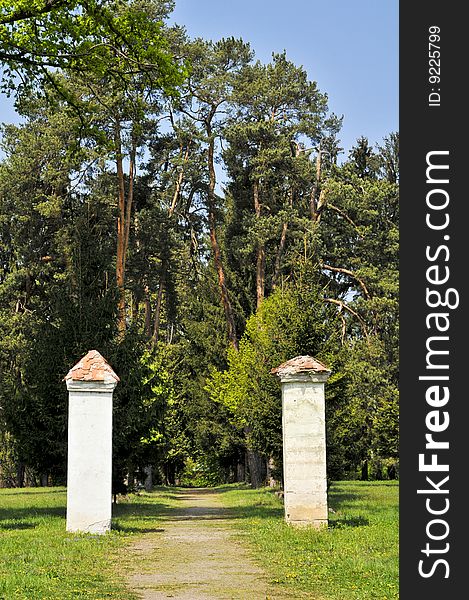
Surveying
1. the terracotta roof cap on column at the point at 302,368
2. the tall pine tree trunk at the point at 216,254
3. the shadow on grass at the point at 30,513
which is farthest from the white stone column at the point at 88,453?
the tall pine tree trunk at the point at 216,254

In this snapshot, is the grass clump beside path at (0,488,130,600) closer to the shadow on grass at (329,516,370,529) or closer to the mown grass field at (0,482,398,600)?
the mown grass field at (0,482,398,600)

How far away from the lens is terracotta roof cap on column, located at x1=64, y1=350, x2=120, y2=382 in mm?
15898

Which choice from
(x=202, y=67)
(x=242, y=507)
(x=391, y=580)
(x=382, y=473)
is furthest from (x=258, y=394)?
(x=382, y=473)

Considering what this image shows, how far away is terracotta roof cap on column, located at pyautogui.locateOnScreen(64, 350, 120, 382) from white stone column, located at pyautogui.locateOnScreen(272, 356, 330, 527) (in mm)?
3113

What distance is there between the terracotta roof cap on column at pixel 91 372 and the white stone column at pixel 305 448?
3.11m

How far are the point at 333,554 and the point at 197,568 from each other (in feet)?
6.94

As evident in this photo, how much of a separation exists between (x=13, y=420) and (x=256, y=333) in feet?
38.5

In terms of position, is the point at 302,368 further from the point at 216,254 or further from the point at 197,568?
the point at 216,254

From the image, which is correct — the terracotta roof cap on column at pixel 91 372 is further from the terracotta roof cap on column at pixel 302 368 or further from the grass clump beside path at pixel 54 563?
the terracotta roof cap on column at pixel 302 368

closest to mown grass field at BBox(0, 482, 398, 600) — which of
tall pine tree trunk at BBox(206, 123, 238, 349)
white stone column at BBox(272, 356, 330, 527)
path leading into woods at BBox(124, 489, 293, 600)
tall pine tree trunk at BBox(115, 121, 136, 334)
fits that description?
path leading into woods at BBox(124, 489, 293, 600)

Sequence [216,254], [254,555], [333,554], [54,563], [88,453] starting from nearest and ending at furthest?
1. [54,563]
2. [333,554]
3. [254,555]
4. [88,453]
5. [216,254]

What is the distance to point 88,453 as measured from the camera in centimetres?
1588

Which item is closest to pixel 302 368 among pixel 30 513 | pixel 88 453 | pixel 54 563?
pixel 88 453

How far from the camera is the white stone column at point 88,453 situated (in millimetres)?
15836
